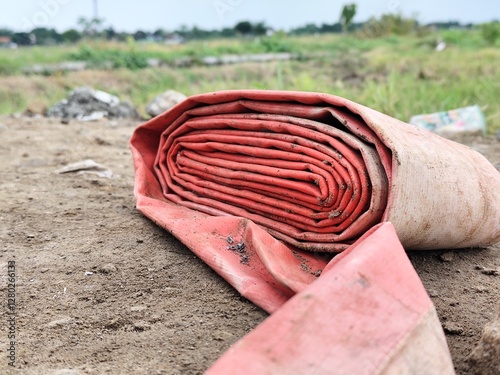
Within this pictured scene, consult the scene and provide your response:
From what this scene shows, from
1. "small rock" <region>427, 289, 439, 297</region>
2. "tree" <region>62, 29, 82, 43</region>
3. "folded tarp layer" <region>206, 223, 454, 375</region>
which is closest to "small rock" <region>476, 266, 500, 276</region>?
"small rock" <region>427, 289, 439, 297</region>

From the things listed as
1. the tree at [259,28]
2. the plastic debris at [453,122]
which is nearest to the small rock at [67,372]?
the plastic debris at [453,122]

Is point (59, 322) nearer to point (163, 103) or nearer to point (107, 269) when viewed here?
point (107, 269)

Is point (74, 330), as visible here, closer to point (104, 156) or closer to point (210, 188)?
point (210, 188)

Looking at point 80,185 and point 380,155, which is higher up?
point 380,155

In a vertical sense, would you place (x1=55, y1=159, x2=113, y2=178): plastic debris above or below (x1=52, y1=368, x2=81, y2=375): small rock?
below

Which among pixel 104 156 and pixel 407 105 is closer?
pixel 104 156

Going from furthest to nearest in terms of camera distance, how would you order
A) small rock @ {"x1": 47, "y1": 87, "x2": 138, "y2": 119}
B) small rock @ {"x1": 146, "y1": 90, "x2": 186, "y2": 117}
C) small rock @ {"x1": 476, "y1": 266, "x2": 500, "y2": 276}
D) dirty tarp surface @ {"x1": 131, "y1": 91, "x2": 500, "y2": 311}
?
1. small rock @ {"x1": 47, "y1": 87, "x2": 138, "y2": 119}
2. small rock @ {"x1": 146, "y1": 90, "x2": 186, "y2": 117}
3. small rock @ {"x1": 476, "y1": 266, "x2": 500, "y2": 276}
4. dirty tarp surface @ {"x1": 131, "y1": 91, "x2": 500, "y2": 311}

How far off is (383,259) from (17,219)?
164cm

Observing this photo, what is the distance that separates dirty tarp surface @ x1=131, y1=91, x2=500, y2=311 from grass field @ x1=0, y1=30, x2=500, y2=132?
10.4ft

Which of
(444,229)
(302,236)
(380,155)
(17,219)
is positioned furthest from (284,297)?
(17,219)

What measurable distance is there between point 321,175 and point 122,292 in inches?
27.8

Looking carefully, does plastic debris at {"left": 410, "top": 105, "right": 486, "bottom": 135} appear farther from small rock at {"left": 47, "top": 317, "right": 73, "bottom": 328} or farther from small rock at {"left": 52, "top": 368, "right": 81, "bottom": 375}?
small rock at {"left": 52, "top": 368, "right": 81, "bottom": 375}

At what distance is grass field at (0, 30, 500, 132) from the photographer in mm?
5492

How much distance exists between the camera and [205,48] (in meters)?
17.3
